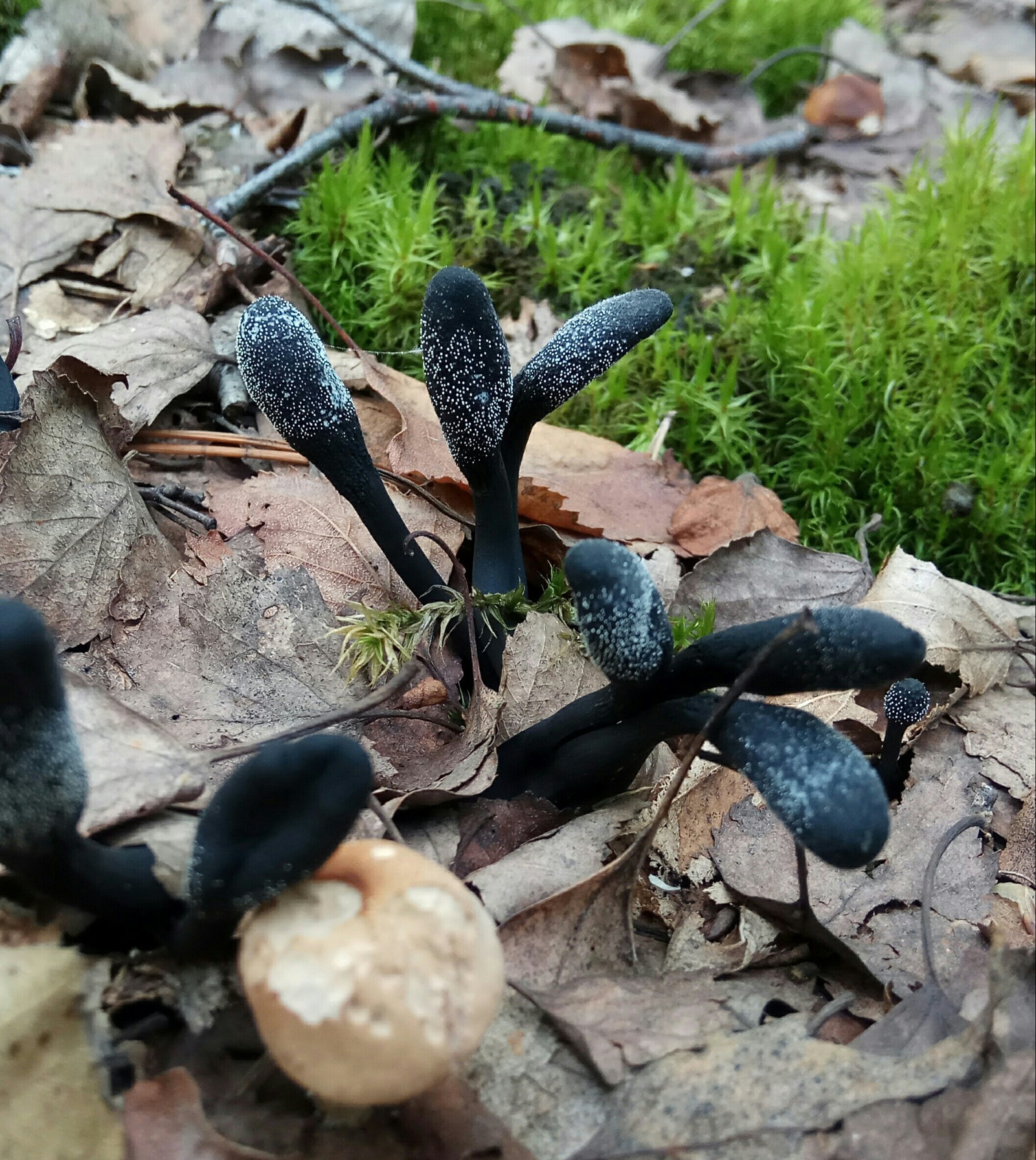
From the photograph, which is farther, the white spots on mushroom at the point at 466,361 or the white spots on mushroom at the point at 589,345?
the white spots on mushroom at the point at 589,345

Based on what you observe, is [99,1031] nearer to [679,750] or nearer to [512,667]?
[512,667]

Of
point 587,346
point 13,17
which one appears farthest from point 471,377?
point 13,17

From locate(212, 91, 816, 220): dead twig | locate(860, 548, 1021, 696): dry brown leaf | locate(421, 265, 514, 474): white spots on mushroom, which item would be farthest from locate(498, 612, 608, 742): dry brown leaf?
locate(212, 91, 816, 220): dead twig

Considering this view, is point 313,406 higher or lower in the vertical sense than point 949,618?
higher

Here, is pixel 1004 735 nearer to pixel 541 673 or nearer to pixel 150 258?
pixel 541 673

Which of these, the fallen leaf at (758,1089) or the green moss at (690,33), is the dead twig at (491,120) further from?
the fallen leaf at (758,1089)

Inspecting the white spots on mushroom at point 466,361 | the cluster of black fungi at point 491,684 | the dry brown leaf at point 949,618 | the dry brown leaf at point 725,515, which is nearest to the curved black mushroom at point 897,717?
the cluster of black fungi at point 491,684

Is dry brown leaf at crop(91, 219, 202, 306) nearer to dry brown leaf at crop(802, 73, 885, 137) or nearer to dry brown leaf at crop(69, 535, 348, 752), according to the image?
dry brown leaf at crop(69, 535, 348, 752)
